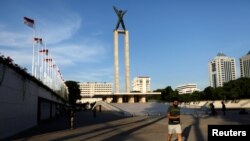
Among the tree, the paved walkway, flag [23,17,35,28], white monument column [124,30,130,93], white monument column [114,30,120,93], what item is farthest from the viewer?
the tree

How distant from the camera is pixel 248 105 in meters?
80.9

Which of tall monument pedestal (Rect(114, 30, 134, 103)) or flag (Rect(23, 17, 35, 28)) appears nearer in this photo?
flag (Rect(23, 17, 35, 28))

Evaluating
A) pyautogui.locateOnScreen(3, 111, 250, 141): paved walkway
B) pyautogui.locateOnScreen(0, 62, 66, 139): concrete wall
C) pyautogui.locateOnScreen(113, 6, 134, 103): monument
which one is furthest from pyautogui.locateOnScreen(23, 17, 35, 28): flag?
pyautogui.locateOnScreen(113, 6, 134, 103): monument

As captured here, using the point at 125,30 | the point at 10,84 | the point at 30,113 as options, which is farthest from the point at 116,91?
the point at 10,84

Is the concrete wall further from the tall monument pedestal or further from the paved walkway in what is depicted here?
the tall monument pedestal

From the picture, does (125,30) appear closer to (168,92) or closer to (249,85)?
(249,85)

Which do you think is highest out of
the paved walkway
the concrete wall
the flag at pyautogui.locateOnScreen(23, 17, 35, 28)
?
the flag at pyautogui.locateOnScreen(23, 17, 35, 28)

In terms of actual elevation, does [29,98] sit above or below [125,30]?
below

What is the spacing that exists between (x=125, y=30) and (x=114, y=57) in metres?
8.65

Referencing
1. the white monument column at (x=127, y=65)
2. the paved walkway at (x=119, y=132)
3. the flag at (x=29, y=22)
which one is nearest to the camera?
the paved walkway at (x=119, y=132)

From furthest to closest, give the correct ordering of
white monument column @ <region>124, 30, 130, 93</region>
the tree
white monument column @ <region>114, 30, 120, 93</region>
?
the tree
white monument column @ <region>124, 30, 130, 93</region>
white monument column @ <region>114, 30, 120, 93</region>

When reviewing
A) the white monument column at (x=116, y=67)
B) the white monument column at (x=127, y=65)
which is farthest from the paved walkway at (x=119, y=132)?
the white monument column at (x=127, y=65)

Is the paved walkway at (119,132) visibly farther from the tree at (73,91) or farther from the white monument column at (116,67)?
the tree at (73,91)

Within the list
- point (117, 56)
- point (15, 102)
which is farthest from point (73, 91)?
point (15, 102)
